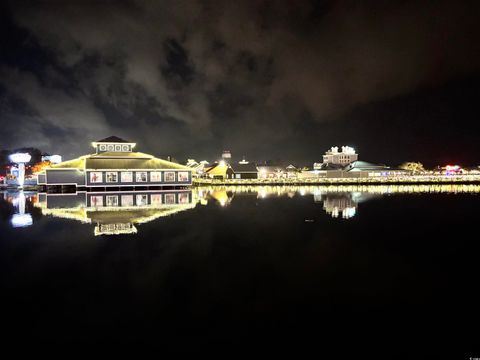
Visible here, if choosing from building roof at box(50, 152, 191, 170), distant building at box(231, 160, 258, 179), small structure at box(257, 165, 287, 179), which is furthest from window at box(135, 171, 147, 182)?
small structure at box(257, 165, 287, 179)

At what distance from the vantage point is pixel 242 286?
728cm

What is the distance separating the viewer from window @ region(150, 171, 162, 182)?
132 feet

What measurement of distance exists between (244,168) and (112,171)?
42.7 m

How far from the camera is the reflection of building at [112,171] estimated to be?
3841 cm

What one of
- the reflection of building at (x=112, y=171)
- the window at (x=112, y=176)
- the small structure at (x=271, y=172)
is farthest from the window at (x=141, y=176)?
the small structure at (x=271, y=172)

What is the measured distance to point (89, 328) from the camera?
17.8 feet

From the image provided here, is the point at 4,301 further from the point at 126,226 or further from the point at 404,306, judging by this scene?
the point at 126,226

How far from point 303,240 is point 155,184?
30.9 meters

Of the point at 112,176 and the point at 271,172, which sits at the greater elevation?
the point at 271,172

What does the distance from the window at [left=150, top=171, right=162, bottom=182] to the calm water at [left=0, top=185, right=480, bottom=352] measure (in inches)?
1018

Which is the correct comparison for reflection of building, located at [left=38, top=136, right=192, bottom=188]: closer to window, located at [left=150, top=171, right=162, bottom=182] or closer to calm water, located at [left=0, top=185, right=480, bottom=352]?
window, located at [left=150, top=171, right=162, bottom=182]

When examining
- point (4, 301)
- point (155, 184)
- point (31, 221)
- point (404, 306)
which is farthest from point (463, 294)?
point (155, 184)

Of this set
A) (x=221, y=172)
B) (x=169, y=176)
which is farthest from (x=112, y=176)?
(x=221, y=172)

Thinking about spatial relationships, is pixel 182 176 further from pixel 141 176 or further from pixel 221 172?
pixel 221 172
